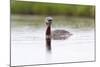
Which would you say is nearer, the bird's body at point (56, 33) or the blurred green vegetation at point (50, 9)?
the blurred green vegetation at point (50, 9)

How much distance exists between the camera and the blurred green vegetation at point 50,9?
7.07ft

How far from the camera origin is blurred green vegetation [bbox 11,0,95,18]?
7.07ft

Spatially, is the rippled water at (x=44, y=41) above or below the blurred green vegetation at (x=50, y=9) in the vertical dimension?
below

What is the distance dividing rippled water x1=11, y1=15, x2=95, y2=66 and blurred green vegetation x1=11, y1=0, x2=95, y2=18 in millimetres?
59

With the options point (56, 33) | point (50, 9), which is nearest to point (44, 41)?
point (56, 33)

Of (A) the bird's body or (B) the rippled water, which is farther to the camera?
(A) the bird's body

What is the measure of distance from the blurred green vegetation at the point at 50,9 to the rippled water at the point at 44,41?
6cm

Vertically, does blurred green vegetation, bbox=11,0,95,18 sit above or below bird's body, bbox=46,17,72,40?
above

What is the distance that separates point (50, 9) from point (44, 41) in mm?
399

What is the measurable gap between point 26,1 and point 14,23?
30cm

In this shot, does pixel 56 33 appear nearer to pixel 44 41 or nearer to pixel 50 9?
pixel 44 41

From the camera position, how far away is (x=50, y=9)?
2.29 metres
